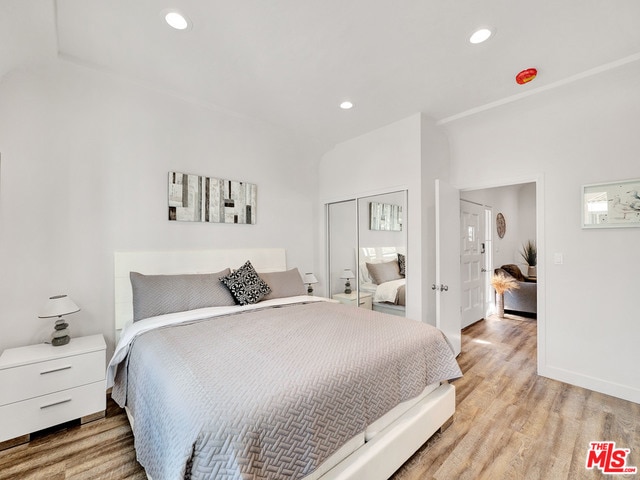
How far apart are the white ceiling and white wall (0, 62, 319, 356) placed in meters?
0.26

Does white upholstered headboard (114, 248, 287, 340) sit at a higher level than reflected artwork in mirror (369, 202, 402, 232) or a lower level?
lower

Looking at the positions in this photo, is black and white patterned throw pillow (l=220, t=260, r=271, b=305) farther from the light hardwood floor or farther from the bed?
the light hardwood floor

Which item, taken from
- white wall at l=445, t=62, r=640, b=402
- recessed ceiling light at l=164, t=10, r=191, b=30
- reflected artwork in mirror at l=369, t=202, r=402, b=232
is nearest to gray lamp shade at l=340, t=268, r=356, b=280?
reflected artwork in mirror at l=369, t=202, r=402, b=232

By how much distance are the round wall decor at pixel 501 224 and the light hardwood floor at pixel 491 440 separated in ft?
10.9

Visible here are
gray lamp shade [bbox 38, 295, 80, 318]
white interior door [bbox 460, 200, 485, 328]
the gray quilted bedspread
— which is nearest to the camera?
the gray quilted bedspread

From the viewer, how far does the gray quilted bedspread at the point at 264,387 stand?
40.3 inches

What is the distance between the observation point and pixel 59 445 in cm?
183

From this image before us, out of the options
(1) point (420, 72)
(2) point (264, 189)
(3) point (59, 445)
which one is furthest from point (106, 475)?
(1) point (420, 72)

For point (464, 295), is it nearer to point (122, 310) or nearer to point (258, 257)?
point (258, 257)

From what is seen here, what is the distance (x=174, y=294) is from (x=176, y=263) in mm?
510

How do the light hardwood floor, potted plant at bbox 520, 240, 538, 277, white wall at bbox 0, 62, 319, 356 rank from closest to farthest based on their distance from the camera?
the light hardwood floor → white wall at bbox 0, 62, 319, 356 → potted plant at bbox 520, 240, 538, 277

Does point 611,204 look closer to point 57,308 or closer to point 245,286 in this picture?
point 245,286

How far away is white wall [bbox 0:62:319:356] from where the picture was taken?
2152 mm

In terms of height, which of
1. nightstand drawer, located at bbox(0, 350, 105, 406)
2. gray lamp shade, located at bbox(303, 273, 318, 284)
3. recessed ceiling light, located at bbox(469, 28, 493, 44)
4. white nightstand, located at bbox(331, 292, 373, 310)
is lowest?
nightstand drawer, located at bbox(0, 350, 105, 406)
